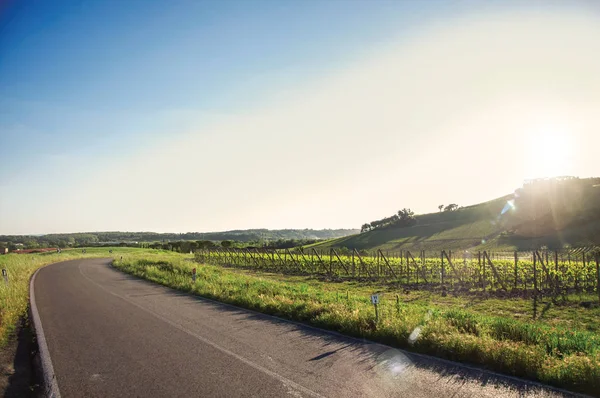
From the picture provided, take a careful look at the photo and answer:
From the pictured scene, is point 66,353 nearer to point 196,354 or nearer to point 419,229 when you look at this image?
point 196,354

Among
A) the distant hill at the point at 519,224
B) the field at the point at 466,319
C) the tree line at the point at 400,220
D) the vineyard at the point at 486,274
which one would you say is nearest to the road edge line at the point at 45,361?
the field at the point at 466,319

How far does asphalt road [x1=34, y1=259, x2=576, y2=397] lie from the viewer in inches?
264

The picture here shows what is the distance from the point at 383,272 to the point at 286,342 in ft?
88.2

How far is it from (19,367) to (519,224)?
10822cm

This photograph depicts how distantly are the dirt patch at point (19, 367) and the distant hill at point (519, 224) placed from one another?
86058 millimetres

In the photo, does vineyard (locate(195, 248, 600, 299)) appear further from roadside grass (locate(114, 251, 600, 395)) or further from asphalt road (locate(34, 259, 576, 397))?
asphalt road (locate(34, 259, 576, 397))

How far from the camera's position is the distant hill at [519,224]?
8744 centimetres

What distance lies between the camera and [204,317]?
13.2 m

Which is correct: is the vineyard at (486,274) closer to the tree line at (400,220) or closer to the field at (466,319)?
the field at (466,319)

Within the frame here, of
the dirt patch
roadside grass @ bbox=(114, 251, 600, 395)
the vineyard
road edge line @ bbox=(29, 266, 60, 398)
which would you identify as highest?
road edge line @ bbox=(29, 266, 60, 398)

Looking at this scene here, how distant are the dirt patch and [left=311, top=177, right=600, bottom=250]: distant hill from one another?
8606 cm

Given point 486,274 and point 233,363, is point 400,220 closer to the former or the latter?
point 486,274

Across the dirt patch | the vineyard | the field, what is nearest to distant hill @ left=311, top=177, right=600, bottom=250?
the vineyard

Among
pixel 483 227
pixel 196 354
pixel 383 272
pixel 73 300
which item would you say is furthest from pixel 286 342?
pixel 483 227
